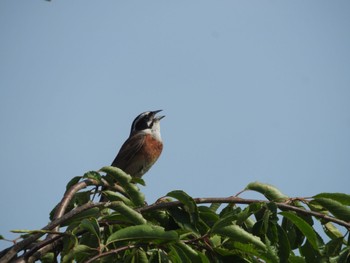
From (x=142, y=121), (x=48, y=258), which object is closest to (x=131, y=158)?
(x=142, y=121)

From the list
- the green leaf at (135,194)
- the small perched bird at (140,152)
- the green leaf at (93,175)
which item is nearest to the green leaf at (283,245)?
the green leaf at (135,194)

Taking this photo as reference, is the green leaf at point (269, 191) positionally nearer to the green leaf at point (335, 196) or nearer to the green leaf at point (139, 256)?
the green leaf at point (335, 196)

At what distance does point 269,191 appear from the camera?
3205mm

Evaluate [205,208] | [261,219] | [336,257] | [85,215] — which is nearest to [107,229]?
[85,215]

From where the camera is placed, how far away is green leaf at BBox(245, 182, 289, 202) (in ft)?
10.4

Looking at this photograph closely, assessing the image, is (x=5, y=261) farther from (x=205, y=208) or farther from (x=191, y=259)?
(x=205, y=208)

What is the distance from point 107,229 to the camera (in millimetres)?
3125

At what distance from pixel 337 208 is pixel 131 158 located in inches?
253

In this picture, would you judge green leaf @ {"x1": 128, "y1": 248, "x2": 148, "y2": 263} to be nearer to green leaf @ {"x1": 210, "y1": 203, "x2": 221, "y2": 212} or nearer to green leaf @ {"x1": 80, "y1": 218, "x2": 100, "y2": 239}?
green leaf @ {"x1": 80, "y1": 218, "x2": 100, "y2": 239}

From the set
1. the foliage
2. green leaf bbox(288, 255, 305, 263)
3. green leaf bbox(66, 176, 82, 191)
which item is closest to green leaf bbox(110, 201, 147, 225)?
the foliage

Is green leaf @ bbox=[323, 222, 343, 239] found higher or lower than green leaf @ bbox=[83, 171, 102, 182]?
lower

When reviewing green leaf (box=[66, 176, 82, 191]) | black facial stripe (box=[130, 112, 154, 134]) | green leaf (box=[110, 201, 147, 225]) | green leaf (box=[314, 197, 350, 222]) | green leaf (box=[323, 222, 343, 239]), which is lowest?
green leaf (box=[323, 222, 343, 239])

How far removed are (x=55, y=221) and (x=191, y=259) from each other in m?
0.70

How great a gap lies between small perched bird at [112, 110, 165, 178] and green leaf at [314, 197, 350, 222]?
6113 millimetres
